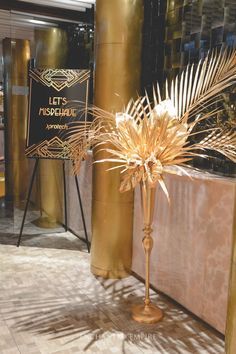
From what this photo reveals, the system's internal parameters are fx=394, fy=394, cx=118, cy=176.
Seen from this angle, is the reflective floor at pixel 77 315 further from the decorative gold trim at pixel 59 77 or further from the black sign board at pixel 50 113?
the decorative gold trim at pixel 59 77

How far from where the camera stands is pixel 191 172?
288cm

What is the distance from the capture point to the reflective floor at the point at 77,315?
246 cm

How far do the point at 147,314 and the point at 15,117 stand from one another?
155 inches

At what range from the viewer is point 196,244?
2.77 metres

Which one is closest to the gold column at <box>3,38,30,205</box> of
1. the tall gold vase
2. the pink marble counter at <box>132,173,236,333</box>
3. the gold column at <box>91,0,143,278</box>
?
the gold column at <box>91,0,143,278</box>

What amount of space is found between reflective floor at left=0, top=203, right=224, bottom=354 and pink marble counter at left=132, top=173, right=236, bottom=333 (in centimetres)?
15

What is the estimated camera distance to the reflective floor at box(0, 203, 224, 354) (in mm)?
2457

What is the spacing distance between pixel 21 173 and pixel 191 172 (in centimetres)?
337

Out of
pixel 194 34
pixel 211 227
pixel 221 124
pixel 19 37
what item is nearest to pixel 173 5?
pixel 194 34

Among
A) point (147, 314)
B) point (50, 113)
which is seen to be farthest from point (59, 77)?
point (147, 314)

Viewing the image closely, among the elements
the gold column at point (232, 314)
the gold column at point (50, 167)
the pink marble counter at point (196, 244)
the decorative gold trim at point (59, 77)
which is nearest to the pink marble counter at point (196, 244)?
the pink marble counter at point (196, 244)

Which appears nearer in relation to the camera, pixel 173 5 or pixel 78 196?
pixel 173 5

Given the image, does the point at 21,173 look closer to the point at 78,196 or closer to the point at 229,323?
the point at 78,196

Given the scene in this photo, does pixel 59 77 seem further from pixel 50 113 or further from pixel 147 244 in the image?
pixel 147 244
